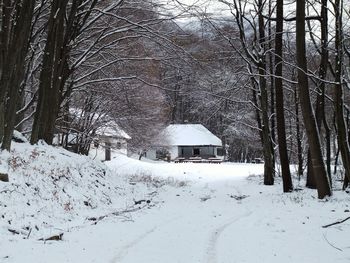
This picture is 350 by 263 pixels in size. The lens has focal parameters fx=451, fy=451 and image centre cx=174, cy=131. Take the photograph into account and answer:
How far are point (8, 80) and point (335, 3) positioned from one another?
9.93 metres

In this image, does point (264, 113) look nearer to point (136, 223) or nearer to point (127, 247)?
point (136, 223)

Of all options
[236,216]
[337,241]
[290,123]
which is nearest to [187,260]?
[337,241]

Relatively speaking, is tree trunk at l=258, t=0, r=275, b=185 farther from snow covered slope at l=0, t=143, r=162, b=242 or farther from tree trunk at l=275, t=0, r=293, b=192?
snow covered slope at l=0, t=143, r=162, b=242

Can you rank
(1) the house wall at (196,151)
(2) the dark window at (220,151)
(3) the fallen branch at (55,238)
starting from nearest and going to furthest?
(3) the fallen branch at (55,238) < (1) the house wall at (196,151) < (2) the dark window at (220,151)

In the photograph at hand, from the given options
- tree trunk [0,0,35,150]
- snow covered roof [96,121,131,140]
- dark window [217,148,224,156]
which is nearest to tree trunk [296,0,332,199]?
tree trunk [0,0,35,150]

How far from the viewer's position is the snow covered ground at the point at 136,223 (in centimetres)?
678

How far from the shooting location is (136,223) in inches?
383

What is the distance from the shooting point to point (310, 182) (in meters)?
18.2

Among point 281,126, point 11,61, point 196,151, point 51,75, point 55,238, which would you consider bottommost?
point 55,238

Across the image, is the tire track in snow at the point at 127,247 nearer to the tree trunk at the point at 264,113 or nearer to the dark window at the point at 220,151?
the tree trunk at the point at 264,113

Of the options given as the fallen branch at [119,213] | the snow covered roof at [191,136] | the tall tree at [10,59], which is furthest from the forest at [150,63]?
the snow covered roof at [191,136]

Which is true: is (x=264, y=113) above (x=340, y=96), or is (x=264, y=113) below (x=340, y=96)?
above

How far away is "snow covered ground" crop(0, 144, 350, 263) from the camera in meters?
6.78

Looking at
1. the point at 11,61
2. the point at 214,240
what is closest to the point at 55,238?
the point at 214,240
